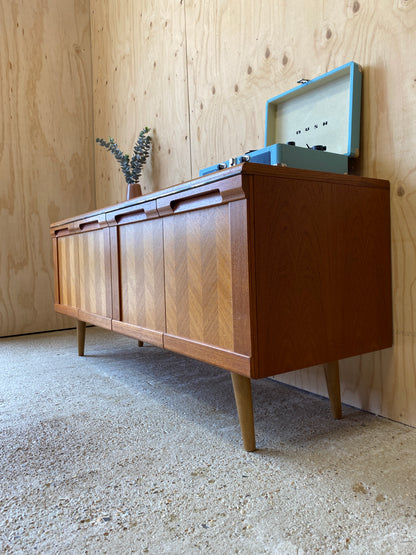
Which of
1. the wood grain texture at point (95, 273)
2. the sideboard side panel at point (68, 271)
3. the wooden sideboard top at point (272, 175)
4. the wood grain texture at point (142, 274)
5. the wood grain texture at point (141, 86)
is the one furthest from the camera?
the wood grain texture at point (141, 86)

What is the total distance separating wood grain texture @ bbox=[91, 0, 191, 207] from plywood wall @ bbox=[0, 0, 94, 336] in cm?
11

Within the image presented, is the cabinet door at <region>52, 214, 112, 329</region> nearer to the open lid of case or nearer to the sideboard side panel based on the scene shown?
the sideboard side panel

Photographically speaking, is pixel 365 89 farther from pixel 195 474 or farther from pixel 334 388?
pixel 195 474

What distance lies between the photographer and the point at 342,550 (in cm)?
71

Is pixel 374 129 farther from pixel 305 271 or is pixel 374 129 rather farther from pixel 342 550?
pixel 342 550

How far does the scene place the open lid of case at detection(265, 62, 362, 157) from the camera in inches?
50.6

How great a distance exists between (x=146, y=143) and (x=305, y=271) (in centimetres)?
165

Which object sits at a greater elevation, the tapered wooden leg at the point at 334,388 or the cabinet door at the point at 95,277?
the cabinet door at the point at 95,277

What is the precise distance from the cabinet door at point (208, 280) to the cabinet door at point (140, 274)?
0.19ft

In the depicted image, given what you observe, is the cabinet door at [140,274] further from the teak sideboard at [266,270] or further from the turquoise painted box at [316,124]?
the turquoise painted box at [316,124]

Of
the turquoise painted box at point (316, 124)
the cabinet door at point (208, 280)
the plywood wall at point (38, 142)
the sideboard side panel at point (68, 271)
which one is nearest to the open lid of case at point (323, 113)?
the turquoise painted box at point (316, 124)

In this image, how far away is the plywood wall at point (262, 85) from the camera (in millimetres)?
1217

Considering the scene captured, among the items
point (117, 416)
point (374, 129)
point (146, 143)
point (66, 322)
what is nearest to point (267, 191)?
point (374, 129)

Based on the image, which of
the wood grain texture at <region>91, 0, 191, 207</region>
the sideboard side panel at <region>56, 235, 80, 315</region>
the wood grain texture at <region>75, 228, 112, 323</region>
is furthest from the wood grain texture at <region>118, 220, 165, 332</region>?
the wood grain texture at <region>91, 0, 191, 207</region>
